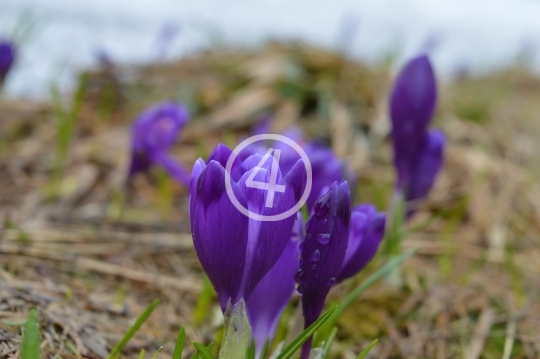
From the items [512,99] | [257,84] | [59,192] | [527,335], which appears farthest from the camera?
[512,99]

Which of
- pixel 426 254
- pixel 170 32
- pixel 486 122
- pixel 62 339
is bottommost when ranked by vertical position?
pixel 426 254

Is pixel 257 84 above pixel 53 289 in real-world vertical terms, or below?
above

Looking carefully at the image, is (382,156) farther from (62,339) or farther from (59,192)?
(62,339)

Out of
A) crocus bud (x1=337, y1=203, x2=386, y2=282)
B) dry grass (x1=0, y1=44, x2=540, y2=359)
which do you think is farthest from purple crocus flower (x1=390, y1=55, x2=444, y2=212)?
crocus bud (x1=337, y1=203, x2=386, y2=282)

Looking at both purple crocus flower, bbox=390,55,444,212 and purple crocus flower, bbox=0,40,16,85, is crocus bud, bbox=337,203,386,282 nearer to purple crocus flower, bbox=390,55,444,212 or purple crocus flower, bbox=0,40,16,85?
purple crocus flower, bbox=390,55,444,212

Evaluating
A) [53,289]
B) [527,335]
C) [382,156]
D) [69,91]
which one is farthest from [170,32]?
[527,335]

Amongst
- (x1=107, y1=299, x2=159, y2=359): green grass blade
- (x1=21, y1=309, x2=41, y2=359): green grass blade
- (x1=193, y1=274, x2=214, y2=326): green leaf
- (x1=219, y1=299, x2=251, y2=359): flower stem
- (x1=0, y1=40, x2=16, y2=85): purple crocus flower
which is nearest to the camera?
(x1=21, y1=309, x2=41, y2=359): green grass blade
